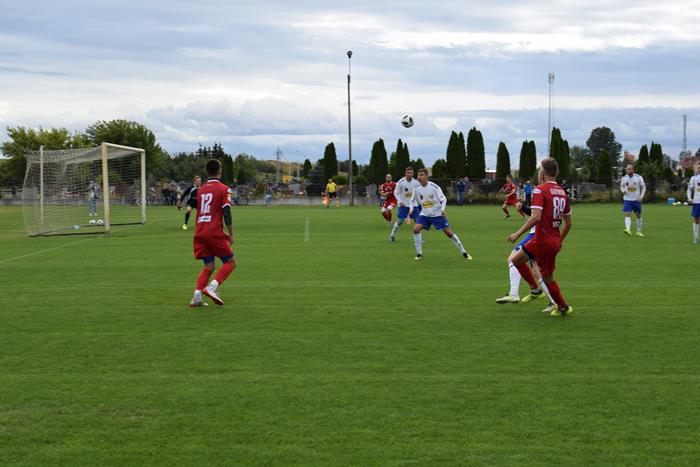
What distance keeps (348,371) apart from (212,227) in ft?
13.6

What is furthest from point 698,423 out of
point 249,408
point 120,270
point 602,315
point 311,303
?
point 120,270

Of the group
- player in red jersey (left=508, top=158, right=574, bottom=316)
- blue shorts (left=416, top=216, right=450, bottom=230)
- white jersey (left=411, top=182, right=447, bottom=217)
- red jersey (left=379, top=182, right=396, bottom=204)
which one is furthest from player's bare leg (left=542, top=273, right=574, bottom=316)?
red jersey (left=379, top=182, right=396, bottom=204)

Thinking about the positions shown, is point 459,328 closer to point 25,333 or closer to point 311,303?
point 311,303

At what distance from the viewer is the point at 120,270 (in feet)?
50.5

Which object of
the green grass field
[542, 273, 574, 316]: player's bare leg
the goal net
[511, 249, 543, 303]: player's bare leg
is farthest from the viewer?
the goal net

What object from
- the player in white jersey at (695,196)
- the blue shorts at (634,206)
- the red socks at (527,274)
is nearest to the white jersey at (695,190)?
the player in white jersey at (695,196)

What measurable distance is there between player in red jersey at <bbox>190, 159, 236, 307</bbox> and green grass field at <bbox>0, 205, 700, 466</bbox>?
14.2 inches

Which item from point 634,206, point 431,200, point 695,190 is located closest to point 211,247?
point 431,200

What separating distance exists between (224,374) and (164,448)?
6.08 feet

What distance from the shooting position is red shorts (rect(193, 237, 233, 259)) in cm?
1058

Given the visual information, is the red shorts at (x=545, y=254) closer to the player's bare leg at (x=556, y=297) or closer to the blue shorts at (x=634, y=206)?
the player's bare leg at (x=556, y=297)

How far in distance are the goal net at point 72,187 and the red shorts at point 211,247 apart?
16.4 metres

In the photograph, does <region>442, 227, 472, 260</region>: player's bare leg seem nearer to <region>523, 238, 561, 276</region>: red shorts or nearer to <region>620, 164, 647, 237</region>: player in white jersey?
<region>523, 238, 561, 276</region>: red shorts

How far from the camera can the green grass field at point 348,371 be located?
5176 millimetres
